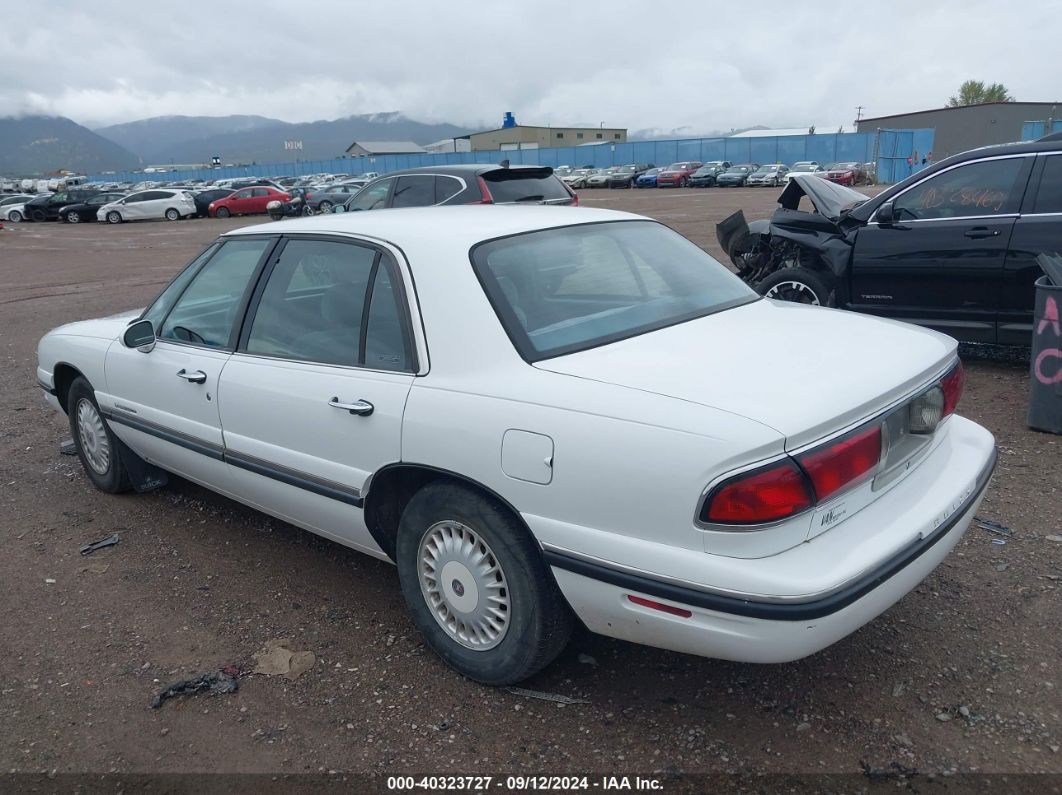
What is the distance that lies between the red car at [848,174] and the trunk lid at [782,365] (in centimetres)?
3908

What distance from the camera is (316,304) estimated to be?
3.44 metres

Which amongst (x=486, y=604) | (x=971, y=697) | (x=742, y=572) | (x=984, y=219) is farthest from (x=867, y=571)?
(x=984, y=219)

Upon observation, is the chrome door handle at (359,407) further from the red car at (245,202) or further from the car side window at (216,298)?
the red car at (245,202)

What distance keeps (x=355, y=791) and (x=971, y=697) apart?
201 centimetres

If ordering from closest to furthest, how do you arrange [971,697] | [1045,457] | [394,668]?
[971,697] → [394,668] → [1045,457]

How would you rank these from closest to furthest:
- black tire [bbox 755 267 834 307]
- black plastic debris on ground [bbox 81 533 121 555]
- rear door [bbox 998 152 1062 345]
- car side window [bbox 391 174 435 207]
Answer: black plastic debris on ground [bbox 81 533 121 555]
rear door [bbox 998 152 1062 345]
black tire [bbox 755 267 834 307]
car side window [bbox 391 174 435 207]

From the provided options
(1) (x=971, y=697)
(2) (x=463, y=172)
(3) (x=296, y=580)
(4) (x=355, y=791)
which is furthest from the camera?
(2) (x=463, y=172)

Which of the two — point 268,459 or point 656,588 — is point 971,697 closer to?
point 656,588

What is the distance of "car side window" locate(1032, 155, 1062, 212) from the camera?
589 cm

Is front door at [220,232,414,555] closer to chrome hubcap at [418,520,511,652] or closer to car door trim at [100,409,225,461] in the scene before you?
car door trim at [100,409,225,461]

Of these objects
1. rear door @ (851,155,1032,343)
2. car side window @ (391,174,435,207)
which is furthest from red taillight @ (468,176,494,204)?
rear door @ (851,155,1032,343)

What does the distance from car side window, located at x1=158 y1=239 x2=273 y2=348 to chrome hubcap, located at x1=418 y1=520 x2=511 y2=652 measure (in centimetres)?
150

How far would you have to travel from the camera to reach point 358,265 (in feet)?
10.8

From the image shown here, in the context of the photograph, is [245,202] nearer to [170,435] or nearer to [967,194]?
[967,194]
